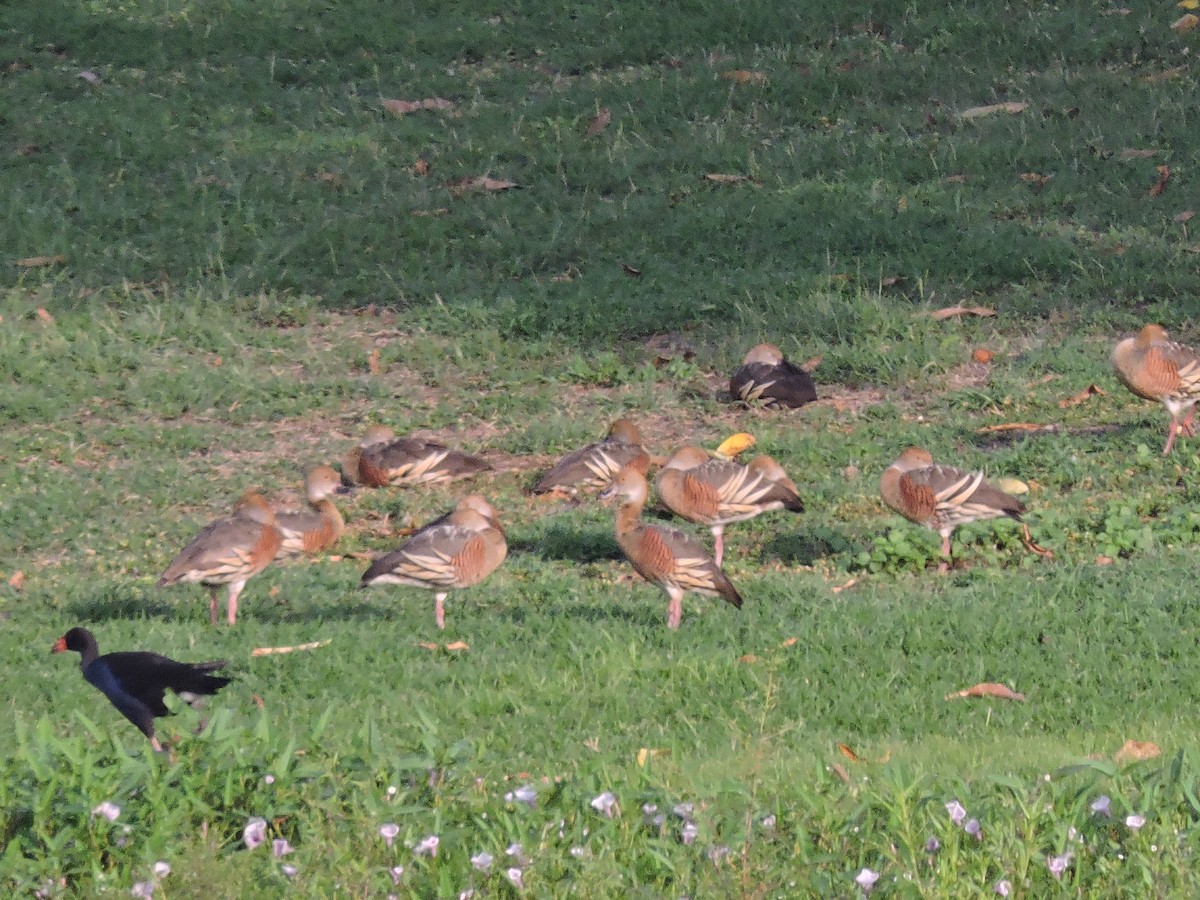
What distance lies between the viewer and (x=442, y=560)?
8680 millimetres

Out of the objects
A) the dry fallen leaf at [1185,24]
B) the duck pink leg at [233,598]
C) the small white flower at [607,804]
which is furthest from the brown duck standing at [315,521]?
the dry fallen leaf at [1185,24]

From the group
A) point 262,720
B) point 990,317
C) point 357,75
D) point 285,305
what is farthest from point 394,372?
point 262,720

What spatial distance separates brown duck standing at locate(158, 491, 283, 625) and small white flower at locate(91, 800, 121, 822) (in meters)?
3.92

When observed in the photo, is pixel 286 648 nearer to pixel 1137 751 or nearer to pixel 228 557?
pixel 228 557

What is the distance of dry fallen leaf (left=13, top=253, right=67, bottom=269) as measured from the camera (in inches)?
616

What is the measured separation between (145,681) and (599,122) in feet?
41.9

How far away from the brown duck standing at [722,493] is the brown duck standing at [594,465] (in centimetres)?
95

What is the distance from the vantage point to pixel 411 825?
16.4 ft

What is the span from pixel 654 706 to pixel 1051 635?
1991 mm

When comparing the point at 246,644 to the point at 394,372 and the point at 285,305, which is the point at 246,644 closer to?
the point at 394,372

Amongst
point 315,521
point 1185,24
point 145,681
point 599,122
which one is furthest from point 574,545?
point 1185,24

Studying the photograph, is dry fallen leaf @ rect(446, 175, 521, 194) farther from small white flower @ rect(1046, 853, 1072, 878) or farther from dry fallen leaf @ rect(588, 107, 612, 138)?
small white flower @ rect(1046, 853, 1072, 878)

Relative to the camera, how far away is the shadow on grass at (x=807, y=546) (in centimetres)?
993

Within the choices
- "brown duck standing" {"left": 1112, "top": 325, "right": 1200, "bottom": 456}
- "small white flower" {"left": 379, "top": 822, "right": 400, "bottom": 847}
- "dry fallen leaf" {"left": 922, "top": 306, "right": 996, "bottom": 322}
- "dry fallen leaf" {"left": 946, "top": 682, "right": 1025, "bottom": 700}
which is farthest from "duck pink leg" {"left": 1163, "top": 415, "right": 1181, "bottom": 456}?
"small white flower" {"left": 379, "top": 822, "right": 400, "bottom": 847}
